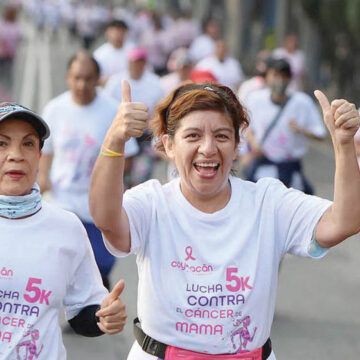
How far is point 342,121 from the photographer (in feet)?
12.0

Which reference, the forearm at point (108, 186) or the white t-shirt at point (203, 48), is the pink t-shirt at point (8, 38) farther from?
the forearm at point (108, 186)

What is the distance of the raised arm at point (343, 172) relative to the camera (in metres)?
3.66

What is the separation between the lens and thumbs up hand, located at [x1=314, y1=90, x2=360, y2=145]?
3.66 metres

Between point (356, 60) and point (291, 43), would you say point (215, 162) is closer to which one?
point (291, 43)

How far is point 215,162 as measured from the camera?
152 inches

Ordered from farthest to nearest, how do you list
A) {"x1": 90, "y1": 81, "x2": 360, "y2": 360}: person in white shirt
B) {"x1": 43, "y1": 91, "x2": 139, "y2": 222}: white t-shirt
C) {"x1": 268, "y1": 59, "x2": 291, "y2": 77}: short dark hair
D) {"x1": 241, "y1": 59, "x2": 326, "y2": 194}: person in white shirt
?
{"x1": 241, "y1": 59, "x2": 326, "y2": 194}: person in white shirt → {"x1": 268, "y1": 59, "x2": 291, "y2": 77}: short dark hair → {"x1": 43, "y1": 91, "x2": 139, "y2": 222}: white t-shirt → {"x1": 90, "y1": 81, "x2": 360, "y2": 360}: person in white shirt

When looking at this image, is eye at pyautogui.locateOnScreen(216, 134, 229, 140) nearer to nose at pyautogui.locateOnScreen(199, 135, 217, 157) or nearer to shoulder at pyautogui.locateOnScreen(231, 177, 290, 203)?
nose at pyautogui.locateOnScreen(199, 135, 217, 157)

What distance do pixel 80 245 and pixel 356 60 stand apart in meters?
18.3

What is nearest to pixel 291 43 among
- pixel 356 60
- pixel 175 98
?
pixel 356 60

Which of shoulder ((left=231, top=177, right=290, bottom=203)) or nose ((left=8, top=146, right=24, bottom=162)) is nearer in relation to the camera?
nose ((left=8, top=146, right=24, bottom=162))

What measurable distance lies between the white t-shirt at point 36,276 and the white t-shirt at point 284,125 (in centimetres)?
570

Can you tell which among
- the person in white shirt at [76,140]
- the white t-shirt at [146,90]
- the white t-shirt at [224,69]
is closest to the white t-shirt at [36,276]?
the person in white shirt at [76,140]

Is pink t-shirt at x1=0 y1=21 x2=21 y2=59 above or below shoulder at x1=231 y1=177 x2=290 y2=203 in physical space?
above

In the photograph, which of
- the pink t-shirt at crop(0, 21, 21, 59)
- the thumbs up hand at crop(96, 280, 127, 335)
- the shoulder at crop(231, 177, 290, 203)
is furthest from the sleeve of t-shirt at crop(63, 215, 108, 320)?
the pink t-shirt at crop(0, 21, 21, 59)
